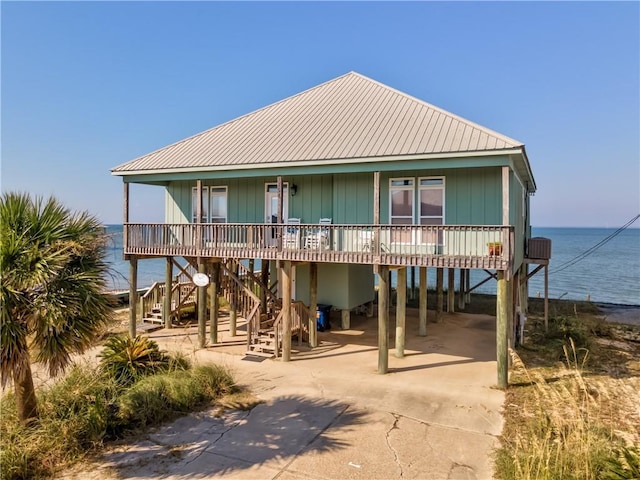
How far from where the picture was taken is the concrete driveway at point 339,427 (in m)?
6.40

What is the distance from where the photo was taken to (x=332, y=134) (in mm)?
13188

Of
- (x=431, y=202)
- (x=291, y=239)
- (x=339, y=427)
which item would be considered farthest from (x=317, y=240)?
(x=339, y=427)

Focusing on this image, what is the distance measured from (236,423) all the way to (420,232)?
22.3 ft

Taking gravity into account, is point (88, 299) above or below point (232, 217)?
below

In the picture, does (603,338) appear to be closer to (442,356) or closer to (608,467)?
(442,356)

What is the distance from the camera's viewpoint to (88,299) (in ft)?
21.6

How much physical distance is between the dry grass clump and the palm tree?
6260mm

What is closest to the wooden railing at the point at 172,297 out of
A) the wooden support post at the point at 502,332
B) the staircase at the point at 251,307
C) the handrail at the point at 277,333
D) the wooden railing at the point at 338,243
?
the staircase at the point at 251,307

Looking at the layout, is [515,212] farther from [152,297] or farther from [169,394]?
[152,297]

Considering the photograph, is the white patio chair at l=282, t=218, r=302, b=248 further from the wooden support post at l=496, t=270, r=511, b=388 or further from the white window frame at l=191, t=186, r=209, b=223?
the wooden support post at l=496, t=270, r=511, b=388

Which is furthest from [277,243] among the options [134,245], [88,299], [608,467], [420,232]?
[608,467]

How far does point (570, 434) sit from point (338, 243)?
8.40 metres

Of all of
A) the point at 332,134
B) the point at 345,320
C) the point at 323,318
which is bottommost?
the point at 345,320

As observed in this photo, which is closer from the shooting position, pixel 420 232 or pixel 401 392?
pixel 401 392
